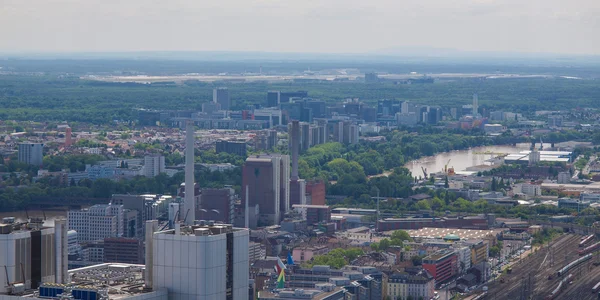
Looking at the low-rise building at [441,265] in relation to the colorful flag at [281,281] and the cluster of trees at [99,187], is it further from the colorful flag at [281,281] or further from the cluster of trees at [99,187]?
the cluster of trees at [99,187]

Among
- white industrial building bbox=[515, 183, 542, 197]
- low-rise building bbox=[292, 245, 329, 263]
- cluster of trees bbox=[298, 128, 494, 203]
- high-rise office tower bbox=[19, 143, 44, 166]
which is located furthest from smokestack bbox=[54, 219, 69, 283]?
high-rise office tower bbox=[19, 143, 44, 166]

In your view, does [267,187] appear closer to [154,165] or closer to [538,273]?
[154,165]

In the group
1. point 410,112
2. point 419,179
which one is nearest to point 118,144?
point 419,179

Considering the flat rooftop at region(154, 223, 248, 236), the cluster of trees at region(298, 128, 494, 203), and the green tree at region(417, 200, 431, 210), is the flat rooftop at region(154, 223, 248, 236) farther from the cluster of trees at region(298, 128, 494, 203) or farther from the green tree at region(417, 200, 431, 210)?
the cluster of trees at region(298, 128, 494, 203)

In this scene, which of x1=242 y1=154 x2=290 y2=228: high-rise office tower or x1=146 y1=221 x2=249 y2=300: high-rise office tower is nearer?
x1=146 y1=221 x2=249 y2=300: high-rise office tower

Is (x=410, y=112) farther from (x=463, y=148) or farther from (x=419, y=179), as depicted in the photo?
(x=419, y=179)

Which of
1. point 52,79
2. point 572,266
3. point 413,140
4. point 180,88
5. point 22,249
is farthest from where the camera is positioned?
point 52,79

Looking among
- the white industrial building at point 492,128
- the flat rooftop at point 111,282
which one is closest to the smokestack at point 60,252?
the flat rooftop at point 111,282
